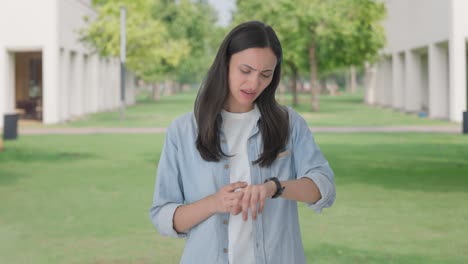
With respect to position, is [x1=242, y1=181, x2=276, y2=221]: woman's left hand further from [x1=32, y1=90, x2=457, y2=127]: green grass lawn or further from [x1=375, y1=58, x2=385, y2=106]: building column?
[x1=375, y1=58, x2=385, y2=106]: building column

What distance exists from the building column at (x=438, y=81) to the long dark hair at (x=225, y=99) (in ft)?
118

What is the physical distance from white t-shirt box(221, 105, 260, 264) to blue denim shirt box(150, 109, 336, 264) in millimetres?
22

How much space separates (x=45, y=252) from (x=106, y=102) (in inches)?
1780

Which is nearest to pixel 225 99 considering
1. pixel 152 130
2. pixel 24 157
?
pixel 24 157

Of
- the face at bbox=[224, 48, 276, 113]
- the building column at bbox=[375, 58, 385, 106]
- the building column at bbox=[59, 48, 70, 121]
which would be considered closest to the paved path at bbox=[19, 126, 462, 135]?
the building column at bbox=[59, 48, 70, 121]

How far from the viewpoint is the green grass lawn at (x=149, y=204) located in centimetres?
840

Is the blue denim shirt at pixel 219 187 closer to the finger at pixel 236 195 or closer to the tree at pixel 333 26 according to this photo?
the finger at pixel 236 195

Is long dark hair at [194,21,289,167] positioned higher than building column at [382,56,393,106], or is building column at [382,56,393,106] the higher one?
building column at [382,56,393,106]

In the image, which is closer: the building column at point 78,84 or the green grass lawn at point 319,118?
the green grass lawn at point 319,118

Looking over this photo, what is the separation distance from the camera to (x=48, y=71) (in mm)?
35312

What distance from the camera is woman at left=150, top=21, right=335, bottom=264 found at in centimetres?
288

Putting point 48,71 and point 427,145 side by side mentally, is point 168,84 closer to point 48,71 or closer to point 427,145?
point 48,71

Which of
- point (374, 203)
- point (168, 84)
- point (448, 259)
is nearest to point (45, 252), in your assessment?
point (448, 259)

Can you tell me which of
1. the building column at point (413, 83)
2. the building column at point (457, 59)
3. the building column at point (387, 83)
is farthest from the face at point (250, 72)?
the building column at point (387, 83)
